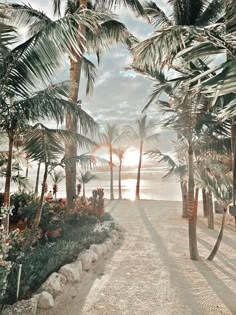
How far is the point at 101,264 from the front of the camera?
543cm

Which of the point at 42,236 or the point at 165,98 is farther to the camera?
the point at 165,98

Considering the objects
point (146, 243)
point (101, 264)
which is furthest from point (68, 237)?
point (146, 243)

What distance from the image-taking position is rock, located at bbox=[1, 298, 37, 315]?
9.94 feet

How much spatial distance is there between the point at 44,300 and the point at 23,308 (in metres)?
0.38

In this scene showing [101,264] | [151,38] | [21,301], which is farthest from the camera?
[101,264]

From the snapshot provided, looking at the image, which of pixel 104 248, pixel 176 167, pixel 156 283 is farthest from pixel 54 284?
pixel 176 167

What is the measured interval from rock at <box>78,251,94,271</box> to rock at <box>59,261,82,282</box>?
0.30m

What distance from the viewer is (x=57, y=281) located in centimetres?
394

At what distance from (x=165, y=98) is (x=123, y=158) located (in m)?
15.1

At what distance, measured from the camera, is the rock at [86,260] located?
195 inches

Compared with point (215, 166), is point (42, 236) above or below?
below

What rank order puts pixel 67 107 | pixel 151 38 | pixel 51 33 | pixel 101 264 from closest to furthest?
pixel 151 38 < pixel 51 33 < pixel 67 107 < pixel 101 264

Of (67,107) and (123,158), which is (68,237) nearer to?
(67,107)

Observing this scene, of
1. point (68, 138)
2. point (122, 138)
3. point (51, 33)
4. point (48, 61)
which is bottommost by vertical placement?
point (68, 138)
